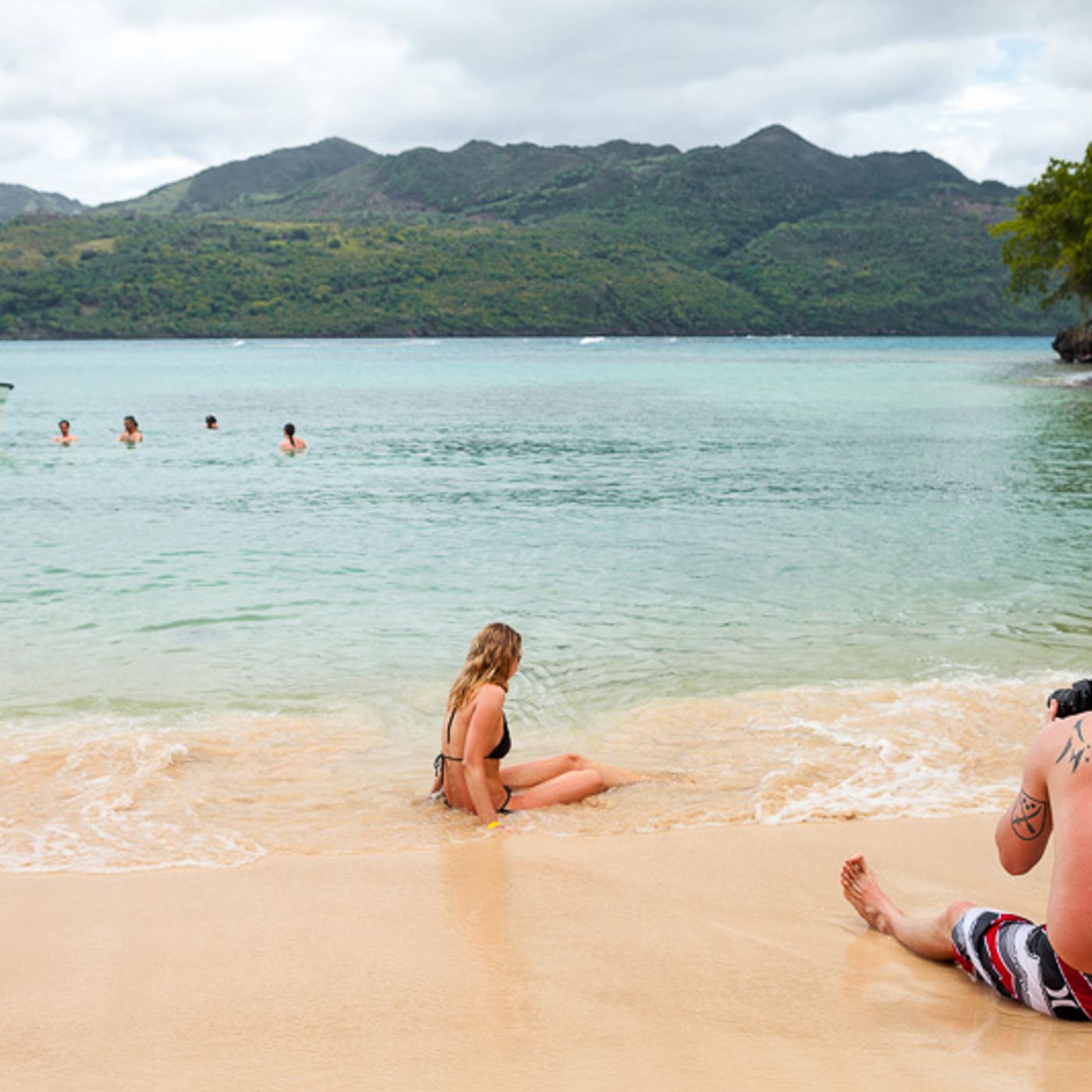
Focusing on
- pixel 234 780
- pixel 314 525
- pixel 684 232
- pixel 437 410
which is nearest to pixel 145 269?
pixel 684 232

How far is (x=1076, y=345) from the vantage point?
6444 cm

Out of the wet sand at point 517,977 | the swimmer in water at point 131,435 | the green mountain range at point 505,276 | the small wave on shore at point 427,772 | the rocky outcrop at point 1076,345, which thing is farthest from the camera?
the green mountain range at point 505,276

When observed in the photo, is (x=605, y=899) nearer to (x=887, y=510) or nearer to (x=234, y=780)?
(x=234, y=780)

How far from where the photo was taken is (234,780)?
22.3ft

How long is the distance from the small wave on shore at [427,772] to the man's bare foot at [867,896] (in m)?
1.31

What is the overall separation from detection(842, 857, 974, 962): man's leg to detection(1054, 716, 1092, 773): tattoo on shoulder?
943 mm

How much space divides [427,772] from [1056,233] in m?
56.9

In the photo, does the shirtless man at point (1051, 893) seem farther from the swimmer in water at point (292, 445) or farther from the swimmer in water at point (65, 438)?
the swimmer in water at point (65, 438)

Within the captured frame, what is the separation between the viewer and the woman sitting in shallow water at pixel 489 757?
6.11 metres

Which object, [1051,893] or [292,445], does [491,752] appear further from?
[292,445]

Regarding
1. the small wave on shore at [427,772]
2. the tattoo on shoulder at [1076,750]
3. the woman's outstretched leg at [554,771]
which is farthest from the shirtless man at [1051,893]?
the woman's outstretched leg at [554,771]

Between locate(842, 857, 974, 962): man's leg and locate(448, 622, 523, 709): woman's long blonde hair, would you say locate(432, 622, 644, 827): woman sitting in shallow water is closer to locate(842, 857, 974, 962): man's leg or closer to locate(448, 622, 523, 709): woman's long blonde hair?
locate(448, 622, 523, 709): woman's long blonde hair

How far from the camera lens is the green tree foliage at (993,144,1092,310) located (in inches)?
2077

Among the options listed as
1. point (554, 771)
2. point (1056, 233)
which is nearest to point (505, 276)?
point (1056, 233)
